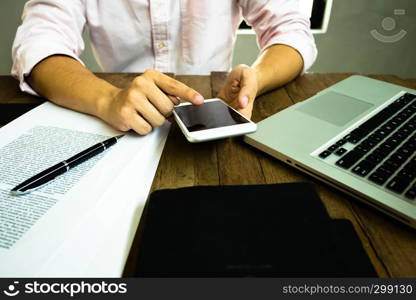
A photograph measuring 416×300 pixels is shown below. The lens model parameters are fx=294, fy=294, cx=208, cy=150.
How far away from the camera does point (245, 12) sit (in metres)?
0.85

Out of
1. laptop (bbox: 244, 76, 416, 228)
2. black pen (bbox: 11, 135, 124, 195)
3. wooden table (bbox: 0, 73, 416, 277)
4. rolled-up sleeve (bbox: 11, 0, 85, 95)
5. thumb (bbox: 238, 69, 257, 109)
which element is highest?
rolled-up sleeve (bbox: 11, 0, 85, 95)

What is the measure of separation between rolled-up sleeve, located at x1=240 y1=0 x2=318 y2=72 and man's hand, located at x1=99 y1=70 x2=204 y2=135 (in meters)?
0.37

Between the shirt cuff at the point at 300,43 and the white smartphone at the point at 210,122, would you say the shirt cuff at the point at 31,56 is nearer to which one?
the white smartphone at the point at 210,122

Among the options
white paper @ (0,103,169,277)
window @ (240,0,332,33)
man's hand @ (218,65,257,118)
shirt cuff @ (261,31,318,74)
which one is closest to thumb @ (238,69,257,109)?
man's hand @ (218,65,257,118)

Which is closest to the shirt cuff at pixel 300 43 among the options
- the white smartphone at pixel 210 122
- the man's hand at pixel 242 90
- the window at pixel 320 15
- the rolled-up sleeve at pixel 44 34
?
the man's hand at pixel 242 90

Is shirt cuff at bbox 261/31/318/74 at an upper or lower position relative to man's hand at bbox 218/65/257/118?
upper

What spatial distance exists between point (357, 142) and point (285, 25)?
0.46 m

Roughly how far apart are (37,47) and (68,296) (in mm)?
531

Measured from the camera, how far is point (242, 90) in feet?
Answer: 1.61

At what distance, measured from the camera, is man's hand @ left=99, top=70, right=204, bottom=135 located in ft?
1.48

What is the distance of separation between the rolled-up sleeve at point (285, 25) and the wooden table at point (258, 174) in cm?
14

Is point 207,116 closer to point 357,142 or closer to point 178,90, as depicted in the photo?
point 178,90

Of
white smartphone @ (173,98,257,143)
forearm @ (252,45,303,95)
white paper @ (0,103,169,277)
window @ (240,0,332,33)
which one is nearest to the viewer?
white paper @ (0,103,169,277)

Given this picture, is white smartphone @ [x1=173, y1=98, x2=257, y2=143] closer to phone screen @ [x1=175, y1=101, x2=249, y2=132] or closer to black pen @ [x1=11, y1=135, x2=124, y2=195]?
phone screen @ [x1=175, y1=101, x2=249, y2=132]
